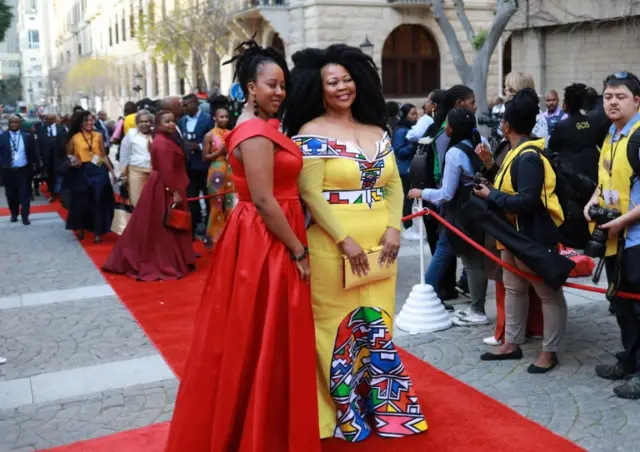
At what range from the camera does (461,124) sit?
232 inches

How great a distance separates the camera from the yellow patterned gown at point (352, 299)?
3.98 metres

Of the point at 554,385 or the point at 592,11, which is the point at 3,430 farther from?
the point at 592,11

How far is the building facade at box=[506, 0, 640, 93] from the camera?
Result: 1619 centimetres

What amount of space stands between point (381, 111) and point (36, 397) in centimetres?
292

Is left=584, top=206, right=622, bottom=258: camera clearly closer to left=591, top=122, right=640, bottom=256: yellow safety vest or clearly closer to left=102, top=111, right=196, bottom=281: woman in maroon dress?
left=591, top=122, right=640, bottom=256: yellow safety vest

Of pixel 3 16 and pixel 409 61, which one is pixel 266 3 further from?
pixel 3 16

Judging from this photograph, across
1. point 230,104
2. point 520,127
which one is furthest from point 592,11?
point 520,127

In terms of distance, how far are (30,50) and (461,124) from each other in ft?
368

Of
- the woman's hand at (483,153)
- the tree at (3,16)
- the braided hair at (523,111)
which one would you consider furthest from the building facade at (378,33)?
the braided hair at (523,111)

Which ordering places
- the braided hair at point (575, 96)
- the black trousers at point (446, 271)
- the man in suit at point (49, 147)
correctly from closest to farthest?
the black trousers at point (446, 271) → the braided hair at point (575, 96) → the man in suit at point (49, 147)

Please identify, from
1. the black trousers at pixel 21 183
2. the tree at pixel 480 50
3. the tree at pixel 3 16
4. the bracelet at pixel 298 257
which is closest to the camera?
the bracelet at pixel 298 257

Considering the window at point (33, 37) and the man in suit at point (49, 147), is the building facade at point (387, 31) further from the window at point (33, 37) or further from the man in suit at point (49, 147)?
the window at point (33, 37)

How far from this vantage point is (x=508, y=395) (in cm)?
477

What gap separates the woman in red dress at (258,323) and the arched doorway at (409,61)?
2472 centimetres
